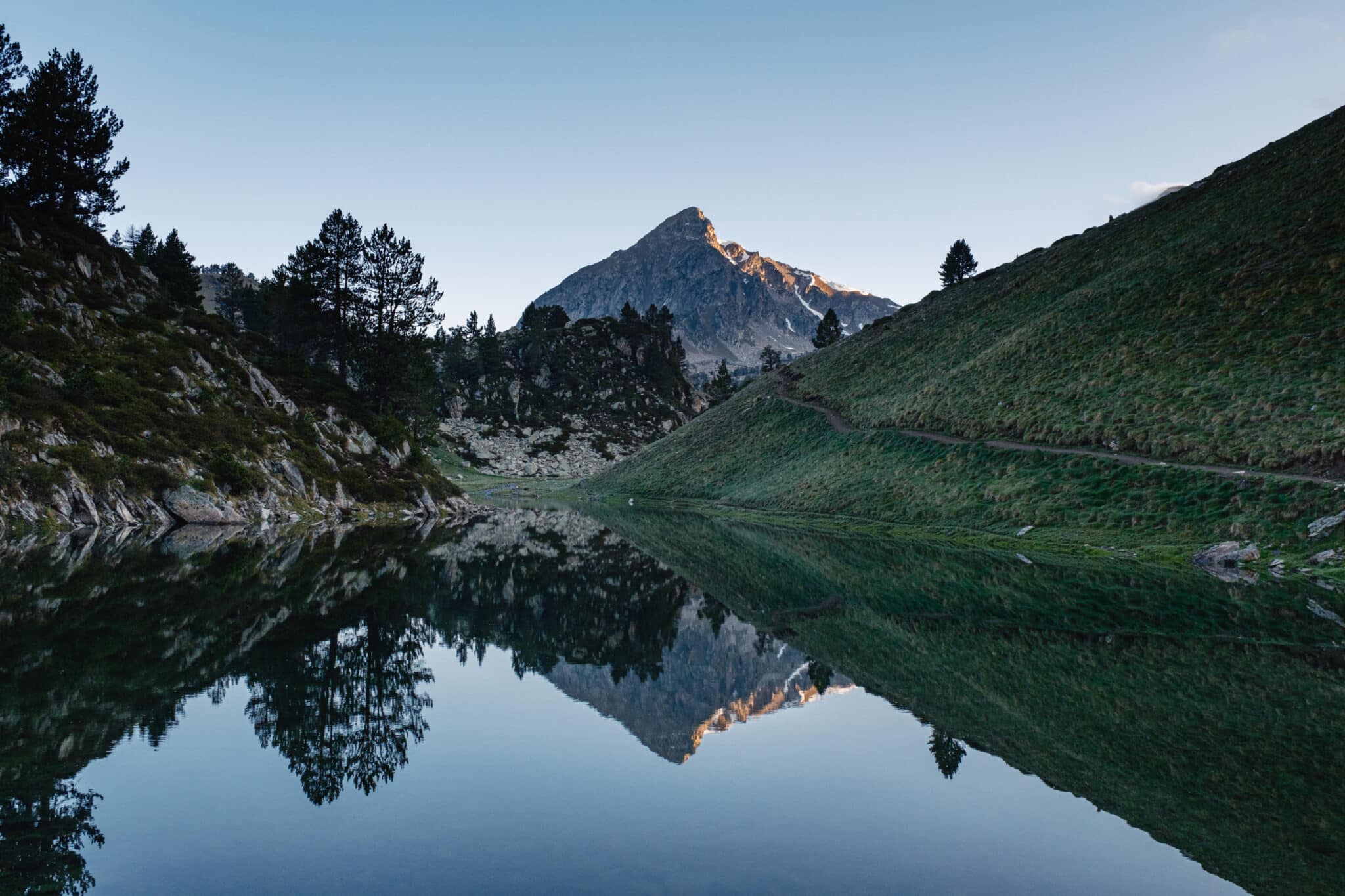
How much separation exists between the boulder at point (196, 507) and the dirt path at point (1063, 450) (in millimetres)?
58756

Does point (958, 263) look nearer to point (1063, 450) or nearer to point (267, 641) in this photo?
point (1063, 450)

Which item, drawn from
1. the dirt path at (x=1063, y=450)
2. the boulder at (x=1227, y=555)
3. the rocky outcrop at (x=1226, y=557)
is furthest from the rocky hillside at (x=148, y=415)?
the boulder at (x=1227, y=555)

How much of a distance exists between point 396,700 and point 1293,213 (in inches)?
3645

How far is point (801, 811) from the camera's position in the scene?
36.5 feet

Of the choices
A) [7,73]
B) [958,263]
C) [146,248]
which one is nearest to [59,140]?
[7,73]

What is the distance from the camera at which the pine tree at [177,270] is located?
98000mm

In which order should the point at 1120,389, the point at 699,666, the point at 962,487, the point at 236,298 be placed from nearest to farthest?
1. the point at 699,666
2. the point at 962,487
3. the point at 1120,389
4. the point at 236,298

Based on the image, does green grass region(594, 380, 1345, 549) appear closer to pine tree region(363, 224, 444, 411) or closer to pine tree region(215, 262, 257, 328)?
pine tree region(363, 224, 444, 411)

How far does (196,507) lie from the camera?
53.7 m

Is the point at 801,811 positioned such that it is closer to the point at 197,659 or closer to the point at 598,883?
the point at 598,883

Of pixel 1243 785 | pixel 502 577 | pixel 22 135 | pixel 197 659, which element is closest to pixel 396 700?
pixel 197 659

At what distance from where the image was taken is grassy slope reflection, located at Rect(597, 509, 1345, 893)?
1072 cm

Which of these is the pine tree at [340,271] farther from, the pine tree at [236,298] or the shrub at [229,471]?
the pine tree at [236,298]

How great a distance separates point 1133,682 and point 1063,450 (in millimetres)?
46902
